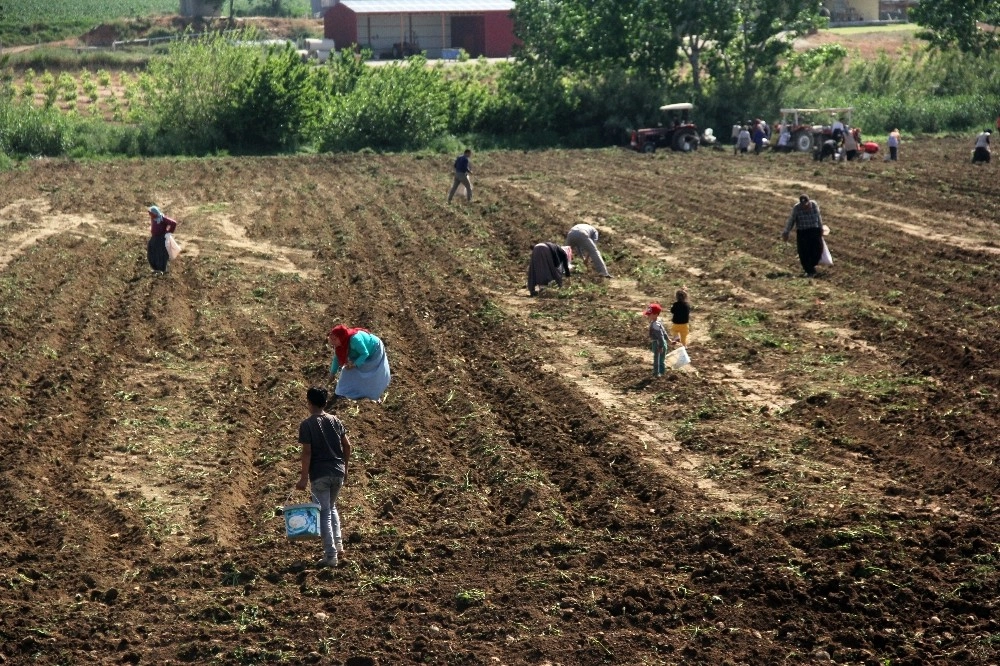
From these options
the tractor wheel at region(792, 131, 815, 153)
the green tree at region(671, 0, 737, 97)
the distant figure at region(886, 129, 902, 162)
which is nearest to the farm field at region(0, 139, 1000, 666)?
the distant figure at region(886, 129, 902, 162)

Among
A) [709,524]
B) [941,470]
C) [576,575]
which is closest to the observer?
[576,575]

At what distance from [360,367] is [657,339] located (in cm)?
343

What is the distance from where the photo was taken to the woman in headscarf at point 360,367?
1312 centimetres

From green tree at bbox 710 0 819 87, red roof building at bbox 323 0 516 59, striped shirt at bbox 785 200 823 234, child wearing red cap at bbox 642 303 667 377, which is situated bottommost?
child wearing red cap at bbox 642 303 667 377

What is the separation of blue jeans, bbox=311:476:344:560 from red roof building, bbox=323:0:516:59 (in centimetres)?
6153

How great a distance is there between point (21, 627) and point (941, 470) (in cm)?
785

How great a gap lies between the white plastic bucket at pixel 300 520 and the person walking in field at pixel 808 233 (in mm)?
12179

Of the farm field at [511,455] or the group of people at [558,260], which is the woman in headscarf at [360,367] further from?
the group of people at [558,260]

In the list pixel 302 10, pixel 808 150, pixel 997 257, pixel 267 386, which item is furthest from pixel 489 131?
pixel 302 10

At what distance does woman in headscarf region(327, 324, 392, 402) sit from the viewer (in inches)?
517

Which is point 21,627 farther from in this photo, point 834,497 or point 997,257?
point 997,257

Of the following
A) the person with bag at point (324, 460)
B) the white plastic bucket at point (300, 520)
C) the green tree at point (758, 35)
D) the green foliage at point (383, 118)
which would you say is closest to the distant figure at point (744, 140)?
the green tree at point (758, 35)

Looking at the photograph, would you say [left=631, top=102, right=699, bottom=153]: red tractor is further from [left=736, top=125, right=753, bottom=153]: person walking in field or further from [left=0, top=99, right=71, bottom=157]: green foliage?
[left=0, top=99, right=71, bottom=157]: green foliage

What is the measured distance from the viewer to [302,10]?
95.9 meters
